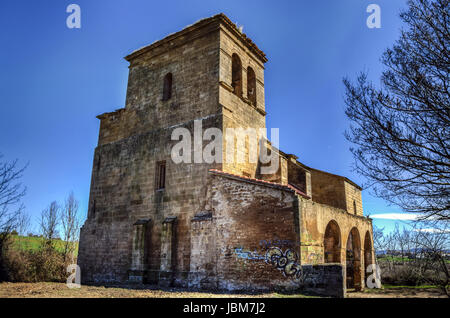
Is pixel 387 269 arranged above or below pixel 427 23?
below

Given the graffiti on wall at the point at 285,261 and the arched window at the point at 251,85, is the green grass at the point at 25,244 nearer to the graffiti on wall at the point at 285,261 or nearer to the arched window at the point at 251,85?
the graffiti on wall at the point at 285,261

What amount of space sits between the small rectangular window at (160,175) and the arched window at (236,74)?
4.72m

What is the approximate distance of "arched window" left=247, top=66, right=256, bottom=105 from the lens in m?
15.8

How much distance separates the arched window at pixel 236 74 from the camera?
49.1 ft

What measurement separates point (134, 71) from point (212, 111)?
5975mm

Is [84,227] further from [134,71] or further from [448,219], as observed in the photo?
[448,219]

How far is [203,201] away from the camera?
39.3 ft

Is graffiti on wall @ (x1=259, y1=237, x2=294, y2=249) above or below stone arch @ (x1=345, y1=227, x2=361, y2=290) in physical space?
above

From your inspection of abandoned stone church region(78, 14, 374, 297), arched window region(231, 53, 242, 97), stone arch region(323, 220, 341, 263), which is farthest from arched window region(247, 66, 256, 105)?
stone arch region(323, 220, 341, 263)

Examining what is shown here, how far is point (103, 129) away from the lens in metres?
16.8

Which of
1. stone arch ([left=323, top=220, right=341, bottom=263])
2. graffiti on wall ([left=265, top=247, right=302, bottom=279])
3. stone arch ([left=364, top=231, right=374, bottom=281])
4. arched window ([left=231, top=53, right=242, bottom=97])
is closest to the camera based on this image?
graffiti on wall ([left=265, top=247, right=302, bottom=279])

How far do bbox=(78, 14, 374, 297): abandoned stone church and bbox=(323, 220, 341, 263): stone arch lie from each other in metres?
0.04

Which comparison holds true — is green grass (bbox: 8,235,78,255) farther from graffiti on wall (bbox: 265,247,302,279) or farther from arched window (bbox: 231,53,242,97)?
arched window (bbox: 231,53,242,97)
